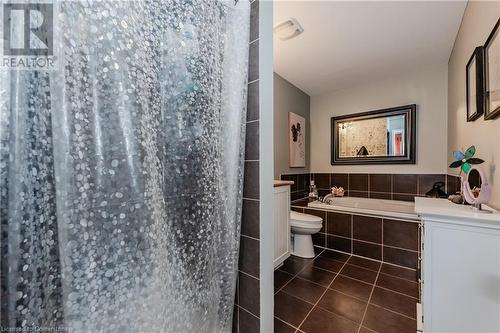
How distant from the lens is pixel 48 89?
1.66ft

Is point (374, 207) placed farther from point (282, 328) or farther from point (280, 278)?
point (282, 328)

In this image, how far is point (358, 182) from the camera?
304cm

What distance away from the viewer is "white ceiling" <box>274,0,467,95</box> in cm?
159

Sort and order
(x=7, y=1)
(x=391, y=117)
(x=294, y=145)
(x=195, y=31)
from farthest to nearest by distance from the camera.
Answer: (x=294, y=145)
(x=391, y=117)
(x=195, y=31)
(x=7, y=1)

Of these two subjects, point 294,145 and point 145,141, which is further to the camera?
point 294,145

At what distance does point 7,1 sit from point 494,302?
195 cm

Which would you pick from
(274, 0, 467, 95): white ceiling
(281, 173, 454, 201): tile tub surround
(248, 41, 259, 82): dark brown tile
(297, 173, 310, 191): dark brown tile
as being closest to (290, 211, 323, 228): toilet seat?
(281, 173, 454, 201): tile tub surround

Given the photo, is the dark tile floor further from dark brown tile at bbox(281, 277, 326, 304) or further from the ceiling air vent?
the ceiling air vent

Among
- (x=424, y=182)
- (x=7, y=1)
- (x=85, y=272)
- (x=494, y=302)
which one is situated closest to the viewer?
(x=7, y=1)

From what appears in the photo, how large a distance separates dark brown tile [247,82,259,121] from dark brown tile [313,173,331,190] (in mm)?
2688

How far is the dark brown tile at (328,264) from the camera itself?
79.4 inches

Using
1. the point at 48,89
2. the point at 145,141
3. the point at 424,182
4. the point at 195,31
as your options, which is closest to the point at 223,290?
the point at 145,141

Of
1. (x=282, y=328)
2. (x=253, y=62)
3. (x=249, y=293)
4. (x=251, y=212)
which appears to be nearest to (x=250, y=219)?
(x=251, y=212)

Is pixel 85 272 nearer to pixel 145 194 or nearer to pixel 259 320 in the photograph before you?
pixel 145 194
